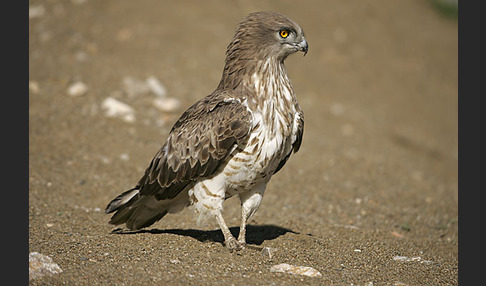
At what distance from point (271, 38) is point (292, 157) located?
5848 mm

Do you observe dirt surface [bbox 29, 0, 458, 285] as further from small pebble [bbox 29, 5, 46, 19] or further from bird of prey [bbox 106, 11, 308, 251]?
bird of prey [bbox 106, 11, 308, 251]

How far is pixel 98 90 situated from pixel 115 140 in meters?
2.20

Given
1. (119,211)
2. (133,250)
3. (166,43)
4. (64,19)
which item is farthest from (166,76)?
(133,250)

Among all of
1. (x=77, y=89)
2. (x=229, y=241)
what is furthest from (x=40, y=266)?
(x=77, y=89)

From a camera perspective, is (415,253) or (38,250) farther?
(415,253)

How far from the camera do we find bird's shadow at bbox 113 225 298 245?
7.72 metres

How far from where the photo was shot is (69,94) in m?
13.6

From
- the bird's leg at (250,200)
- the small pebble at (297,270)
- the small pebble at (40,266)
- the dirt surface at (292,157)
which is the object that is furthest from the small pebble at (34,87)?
the small pebble at (297,270)

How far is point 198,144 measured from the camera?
22.6ft

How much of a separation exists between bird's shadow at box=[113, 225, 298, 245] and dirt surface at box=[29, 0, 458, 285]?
28 mm

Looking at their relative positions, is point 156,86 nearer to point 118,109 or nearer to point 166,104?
point 166,104

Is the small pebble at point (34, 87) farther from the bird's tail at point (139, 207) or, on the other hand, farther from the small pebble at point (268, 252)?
the small pebble at point (268, 252)

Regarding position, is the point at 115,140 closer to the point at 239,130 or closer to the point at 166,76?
the point at 166,76

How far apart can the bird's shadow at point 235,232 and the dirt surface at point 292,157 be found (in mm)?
28
